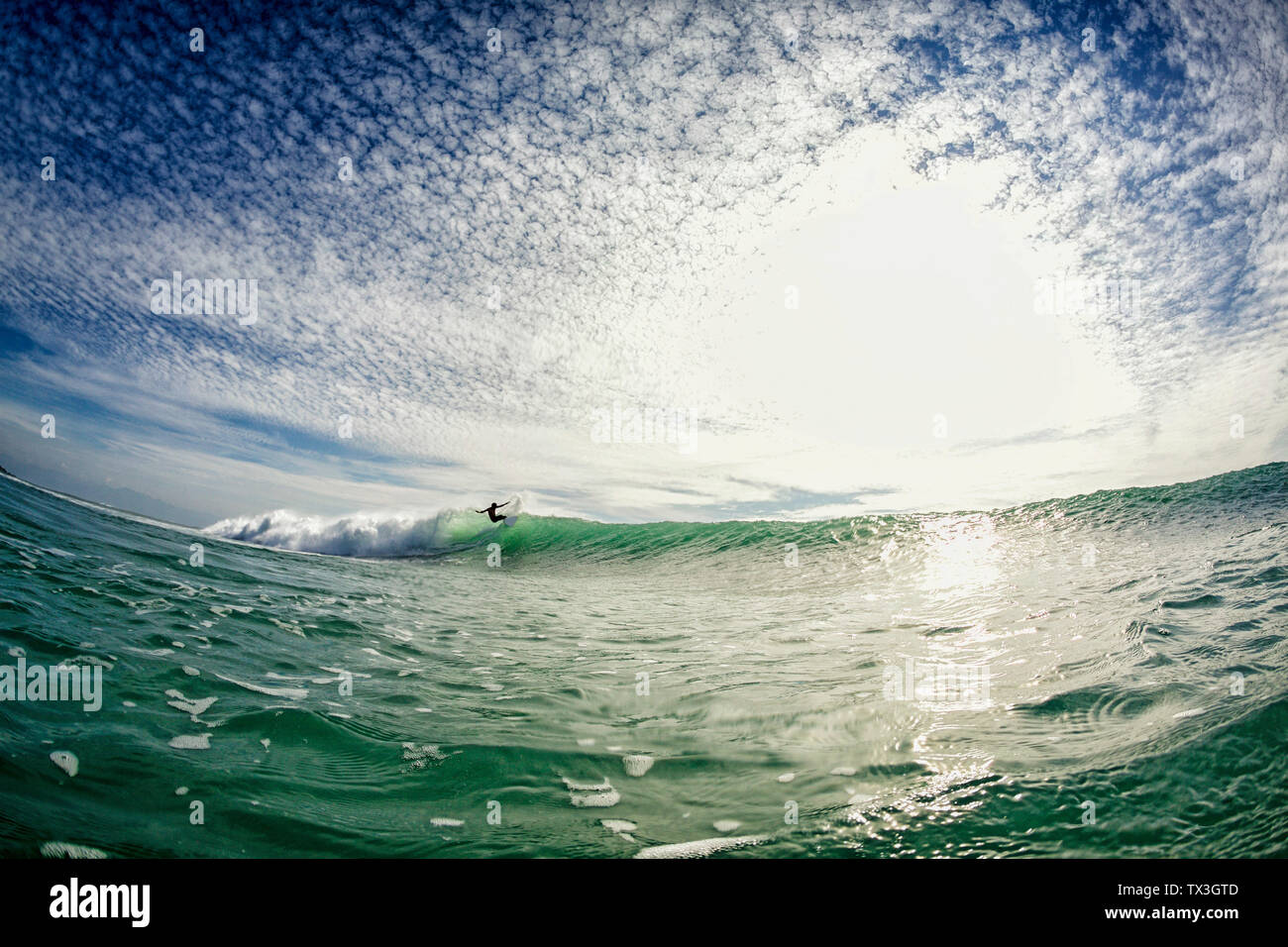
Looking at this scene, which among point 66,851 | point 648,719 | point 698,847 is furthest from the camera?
point 648,719

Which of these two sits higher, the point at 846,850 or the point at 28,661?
the point at 28,661

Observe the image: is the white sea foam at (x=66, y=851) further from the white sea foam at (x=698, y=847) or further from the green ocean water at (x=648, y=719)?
the white sea foam at (x=698, y=847)

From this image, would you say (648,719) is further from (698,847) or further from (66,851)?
(66,851)

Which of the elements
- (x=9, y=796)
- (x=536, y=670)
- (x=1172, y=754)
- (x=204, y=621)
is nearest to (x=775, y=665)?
(x=536, y=670)

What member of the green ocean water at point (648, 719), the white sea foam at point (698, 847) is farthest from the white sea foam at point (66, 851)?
the white sea foam at point (698, 847)

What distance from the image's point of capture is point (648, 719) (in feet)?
12.1

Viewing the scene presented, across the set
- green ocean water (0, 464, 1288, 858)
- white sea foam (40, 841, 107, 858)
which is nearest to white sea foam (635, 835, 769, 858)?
green ocean water (0, 464, 1288, 858)

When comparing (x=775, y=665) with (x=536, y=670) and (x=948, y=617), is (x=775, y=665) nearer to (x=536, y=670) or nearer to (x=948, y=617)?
(x=536, y=670)

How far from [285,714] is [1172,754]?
16.3 feet

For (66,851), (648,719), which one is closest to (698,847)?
(648,719)

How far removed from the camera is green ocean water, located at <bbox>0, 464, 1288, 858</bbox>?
2.21 m

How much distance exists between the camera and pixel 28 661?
3.71 metres

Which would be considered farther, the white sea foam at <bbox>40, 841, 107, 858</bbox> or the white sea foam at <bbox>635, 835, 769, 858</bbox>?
the white sea foam at <bbox>635, 835, 769, 858</bbox>

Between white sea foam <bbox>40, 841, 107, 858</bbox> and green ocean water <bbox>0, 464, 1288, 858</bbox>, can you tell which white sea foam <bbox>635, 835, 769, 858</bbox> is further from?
white sea foam <bbox>40, 841, 107, 858</bbox>
